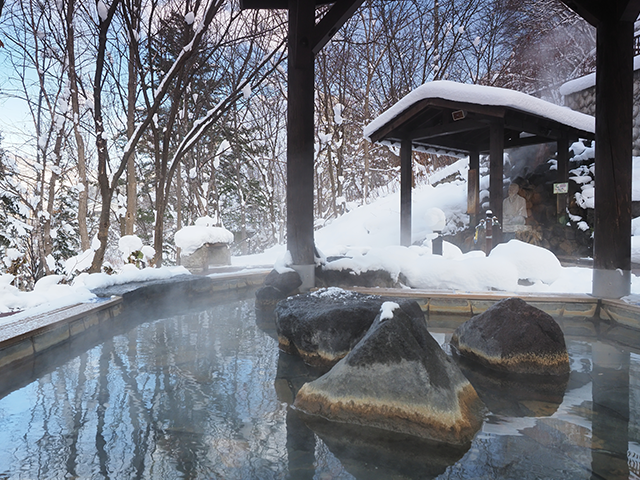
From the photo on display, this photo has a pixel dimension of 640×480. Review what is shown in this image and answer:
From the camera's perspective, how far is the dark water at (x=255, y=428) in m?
1.78

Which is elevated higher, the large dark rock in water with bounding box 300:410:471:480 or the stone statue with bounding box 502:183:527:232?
the stone statue with bounding box 502:183:527:232

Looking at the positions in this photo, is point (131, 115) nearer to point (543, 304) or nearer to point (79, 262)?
point (79, 262)

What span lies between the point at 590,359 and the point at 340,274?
9.46ft

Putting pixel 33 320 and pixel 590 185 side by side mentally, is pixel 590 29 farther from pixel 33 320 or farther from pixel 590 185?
pixel 33 320

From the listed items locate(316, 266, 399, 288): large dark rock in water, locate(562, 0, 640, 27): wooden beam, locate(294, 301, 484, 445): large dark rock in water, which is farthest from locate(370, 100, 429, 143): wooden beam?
locate(294, 301, 484, 445): large dark rock in water

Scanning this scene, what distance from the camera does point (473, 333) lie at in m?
3.27

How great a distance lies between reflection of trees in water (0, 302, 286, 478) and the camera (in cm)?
181

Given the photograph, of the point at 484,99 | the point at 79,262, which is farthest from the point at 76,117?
the point at 484,99

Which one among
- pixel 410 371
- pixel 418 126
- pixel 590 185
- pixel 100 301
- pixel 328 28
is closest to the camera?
pixel 410 371

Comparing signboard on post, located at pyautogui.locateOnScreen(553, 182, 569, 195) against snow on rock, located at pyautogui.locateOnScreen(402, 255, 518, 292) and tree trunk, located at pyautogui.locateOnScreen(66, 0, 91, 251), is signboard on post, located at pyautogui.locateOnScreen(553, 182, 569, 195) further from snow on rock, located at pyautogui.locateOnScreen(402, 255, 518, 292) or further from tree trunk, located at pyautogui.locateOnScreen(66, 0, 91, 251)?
tree trunk, located at pyautogui.locateOnScreen(66, 0, 91, 251)

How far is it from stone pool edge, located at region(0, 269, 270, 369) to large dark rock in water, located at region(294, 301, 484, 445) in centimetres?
206

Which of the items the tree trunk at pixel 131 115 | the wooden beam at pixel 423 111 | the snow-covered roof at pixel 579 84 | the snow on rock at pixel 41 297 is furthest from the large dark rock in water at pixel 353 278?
the snow-covered roof at pixel 579 84

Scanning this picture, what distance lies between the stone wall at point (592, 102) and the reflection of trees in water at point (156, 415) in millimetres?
10791

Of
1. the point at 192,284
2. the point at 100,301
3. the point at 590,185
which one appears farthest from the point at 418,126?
the point at 100,301
